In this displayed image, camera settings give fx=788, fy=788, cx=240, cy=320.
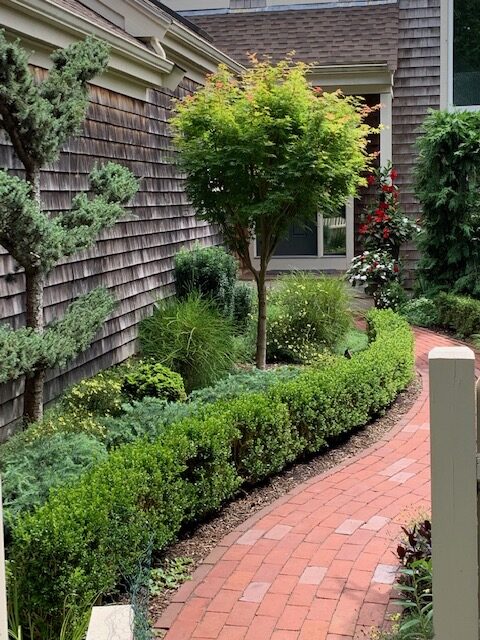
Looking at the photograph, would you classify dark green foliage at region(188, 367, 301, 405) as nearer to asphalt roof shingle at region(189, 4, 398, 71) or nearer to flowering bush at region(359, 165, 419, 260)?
flowering bush at region(359, 165, 419, 260)

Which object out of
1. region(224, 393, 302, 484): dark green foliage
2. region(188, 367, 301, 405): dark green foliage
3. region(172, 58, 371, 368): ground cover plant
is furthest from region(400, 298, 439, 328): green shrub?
region(224, 393, 302, 484): dark green foliage

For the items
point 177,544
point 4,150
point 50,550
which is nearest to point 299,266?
point 4,150

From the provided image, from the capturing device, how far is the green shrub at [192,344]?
7375 mm

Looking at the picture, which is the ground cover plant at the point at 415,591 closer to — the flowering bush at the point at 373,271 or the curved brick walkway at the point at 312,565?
the curved brick walkway at the point at 312,565

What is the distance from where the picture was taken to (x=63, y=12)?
6.17 meters

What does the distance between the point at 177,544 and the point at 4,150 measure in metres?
3.24

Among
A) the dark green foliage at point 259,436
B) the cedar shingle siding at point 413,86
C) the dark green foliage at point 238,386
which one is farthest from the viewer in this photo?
the cedar shingle siding at point 413,86

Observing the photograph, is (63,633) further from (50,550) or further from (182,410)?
(182,410)

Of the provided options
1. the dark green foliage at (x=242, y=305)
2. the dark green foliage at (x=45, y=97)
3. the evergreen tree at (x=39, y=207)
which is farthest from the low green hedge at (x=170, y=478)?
the dark green foliage at (x=242, y=305)

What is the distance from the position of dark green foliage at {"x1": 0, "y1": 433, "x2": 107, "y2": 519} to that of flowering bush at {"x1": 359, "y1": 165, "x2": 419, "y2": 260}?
326 inches

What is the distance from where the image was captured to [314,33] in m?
14.3

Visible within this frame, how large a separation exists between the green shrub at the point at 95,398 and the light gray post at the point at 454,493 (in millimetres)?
4317

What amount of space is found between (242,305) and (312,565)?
19.4ft

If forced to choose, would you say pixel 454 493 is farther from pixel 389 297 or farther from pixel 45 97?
pixel 389 297
